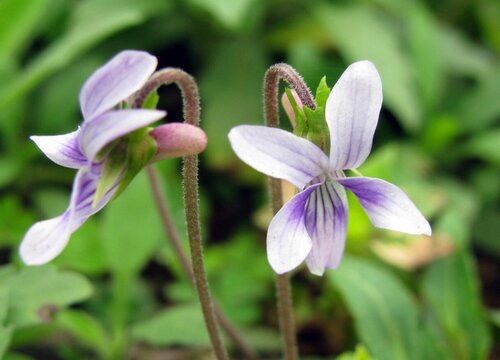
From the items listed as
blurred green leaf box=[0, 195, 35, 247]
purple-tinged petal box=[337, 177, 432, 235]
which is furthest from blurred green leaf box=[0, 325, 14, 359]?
blurred green leaf box=[0, 195, 35, 247]

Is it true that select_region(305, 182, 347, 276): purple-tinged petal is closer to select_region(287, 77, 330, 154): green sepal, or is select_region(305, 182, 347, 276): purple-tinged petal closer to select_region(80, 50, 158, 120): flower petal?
select_region(287, 77, 330, 154): green sepal

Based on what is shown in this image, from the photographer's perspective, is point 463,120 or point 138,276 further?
point 463,120

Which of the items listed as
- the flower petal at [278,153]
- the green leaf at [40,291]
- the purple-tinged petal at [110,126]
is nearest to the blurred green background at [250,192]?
the green leaf at [40,291]

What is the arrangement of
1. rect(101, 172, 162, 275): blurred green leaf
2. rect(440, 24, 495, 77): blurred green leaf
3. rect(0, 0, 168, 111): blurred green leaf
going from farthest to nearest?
rect(440, 24, 495, 77): blurred green leaf → rect(0, 0, 168, 111): blurred green leaf → rect(101, 172, 162, 275): blurred green leaf

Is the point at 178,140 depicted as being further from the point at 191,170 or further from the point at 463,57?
the point at 463,57

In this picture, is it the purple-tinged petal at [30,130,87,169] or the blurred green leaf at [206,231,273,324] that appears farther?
the blurred green leaf at [206,231,273,324]

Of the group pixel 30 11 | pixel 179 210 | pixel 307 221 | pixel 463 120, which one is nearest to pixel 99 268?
pixel 179 210

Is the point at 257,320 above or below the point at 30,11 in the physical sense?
below

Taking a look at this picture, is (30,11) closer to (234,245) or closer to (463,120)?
(234,245)
